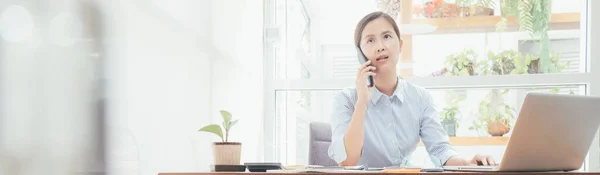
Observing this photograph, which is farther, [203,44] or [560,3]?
[560,3]

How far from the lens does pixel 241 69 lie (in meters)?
3.49

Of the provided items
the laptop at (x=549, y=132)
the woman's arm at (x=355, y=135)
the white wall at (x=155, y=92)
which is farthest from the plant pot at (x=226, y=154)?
the woman's arm at (x=355, y=135)

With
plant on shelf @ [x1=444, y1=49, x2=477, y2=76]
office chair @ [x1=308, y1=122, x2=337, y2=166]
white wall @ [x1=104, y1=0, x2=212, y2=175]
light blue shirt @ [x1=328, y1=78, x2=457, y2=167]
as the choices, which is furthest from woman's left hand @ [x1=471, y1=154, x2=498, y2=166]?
plant on shelf @ [x1=444, y1=49, x2=477, y2=76]

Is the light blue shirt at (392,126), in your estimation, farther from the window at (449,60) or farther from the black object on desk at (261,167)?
the black object on desk at (261,167)

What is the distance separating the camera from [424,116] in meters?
2.91

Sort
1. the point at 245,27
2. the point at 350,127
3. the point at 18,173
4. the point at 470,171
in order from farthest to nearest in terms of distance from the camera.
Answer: the point at 245,27 → the point at 350,127 → the point at 470,171 → the point at 18,173

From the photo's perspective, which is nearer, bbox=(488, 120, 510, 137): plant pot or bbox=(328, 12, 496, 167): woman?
bbox=(328, 12, 496, 167): woman

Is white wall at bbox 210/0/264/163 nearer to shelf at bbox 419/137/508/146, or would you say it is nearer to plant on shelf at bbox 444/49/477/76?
shelf at bbox 419/137/508/146

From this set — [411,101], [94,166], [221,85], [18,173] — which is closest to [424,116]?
[411,101]

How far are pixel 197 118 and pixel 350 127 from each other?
24.9 inches

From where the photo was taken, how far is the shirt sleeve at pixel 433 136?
2.79 m

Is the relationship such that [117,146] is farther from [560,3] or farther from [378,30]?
[560,3]

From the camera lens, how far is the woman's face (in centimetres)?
273

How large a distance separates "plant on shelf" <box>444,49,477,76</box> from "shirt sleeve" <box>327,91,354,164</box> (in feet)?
3.93
